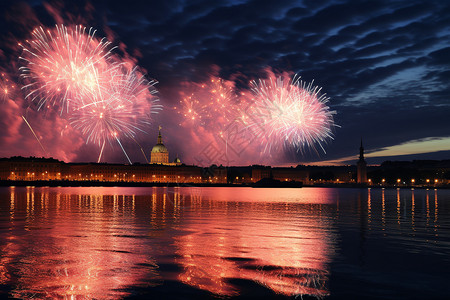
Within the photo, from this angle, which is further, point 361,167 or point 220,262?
point 361,167

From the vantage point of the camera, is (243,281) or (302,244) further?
(302,244)

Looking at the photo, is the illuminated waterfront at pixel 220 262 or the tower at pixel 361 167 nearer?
the illuminated waterfront at pixel 220 262

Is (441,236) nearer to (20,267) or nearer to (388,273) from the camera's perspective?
(388,273)

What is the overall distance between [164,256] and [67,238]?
4947mm

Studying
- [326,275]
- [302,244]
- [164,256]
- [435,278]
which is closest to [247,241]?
[302,244]

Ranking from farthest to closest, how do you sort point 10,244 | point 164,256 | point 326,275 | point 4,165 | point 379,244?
point 4,165 → point 379,244 → point 10,244 → point 164,256 → point 326,275

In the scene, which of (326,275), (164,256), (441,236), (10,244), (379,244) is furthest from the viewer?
(441,236)

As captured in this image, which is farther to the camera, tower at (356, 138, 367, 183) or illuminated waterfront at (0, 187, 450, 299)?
tower at (356, 138, 367, 183)

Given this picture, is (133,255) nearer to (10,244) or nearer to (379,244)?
(10,244)

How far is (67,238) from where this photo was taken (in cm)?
1569

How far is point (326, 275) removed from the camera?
1025cm

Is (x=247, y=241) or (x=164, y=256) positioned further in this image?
(x=247, y=241)

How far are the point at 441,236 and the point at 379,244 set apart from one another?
3739 mm

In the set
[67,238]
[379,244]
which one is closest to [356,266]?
[379,244]
